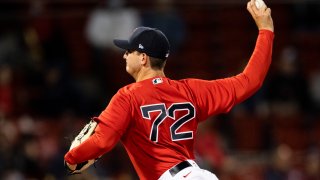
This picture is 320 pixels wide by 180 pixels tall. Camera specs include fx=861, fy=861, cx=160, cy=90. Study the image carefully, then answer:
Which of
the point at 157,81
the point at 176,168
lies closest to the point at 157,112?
the point at 157,81

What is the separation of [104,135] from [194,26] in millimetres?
8833

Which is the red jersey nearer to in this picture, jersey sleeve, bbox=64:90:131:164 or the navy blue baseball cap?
jersey sleeve, bbox=64:90:131:164

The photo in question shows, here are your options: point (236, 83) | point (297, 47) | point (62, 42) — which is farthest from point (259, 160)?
point (236, 83)

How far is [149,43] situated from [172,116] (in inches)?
18.4

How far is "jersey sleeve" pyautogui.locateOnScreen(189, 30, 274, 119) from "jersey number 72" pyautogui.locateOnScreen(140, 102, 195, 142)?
4.1 inches

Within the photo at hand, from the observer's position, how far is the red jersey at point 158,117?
495 centimetres

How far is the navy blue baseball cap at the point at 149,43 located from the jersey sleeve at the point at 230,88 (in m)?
0.30

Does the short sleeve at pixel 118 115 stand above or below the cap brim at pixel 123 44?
below

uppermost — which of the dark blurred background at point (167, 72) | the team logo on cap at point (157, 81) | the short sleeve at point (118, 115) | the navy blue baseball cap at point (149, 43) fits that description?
the navy blue baseball cap at point (149, 43)

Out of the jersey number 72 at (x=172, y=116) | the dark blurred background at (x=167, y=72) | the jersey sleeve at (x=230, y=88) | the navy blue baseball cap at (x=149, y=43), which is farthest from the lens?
the dark blurred background at (x=167, y=72)

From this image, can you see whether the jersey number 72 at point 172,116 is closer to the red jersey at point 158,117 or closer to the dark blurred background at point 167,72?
the red jersey at point 158,117

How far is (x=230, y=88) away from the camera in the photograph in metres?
5.38

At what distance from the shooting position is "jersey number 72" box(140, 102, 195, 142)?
510cm

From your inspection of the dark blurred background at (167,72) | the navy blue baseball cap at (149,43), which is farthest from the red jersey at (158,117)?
the dark blurred background at (167,72)
